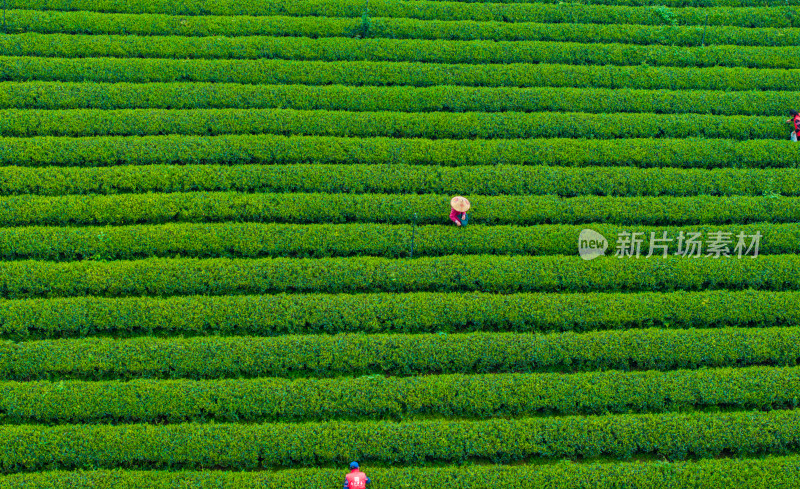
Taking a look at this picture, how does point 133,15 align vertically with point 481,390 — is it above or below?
above

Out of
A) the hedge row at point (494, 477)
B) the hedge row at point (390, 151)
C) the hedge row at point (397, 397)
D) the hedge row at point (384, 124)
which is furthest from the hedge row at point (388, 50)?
the hedge row at point (494, 477)

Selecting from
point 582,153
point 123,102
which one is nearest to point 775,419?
point 582,153

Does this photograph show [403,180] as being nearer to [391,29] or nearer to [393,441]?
[391,29]

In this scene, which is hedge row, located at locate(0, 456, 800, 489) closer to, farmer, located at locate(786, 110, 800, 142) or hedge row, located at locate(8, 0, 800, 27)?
farmer, located at locate(786, 110, 800, 142)

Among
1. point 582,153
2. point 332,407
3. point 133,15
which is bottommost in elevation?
point 332,407

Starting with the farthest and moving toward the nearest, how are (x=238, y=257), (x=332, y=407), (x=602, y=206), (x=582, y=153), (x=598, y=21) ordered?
(x=598, y=21)
(x=582, y=153)
(x=602, y=206)
(x=238, y=257)
(x=332, y=407)

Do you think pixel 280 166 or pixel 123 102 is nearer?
pixel 280 166

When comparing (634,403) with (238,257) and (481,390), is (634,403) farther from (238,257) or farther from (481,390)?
(238,257)

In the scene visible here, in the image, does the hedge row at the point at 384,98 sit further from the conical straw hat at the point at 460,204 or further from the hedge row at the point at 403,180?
the conical straw hat at the point at 460,204
